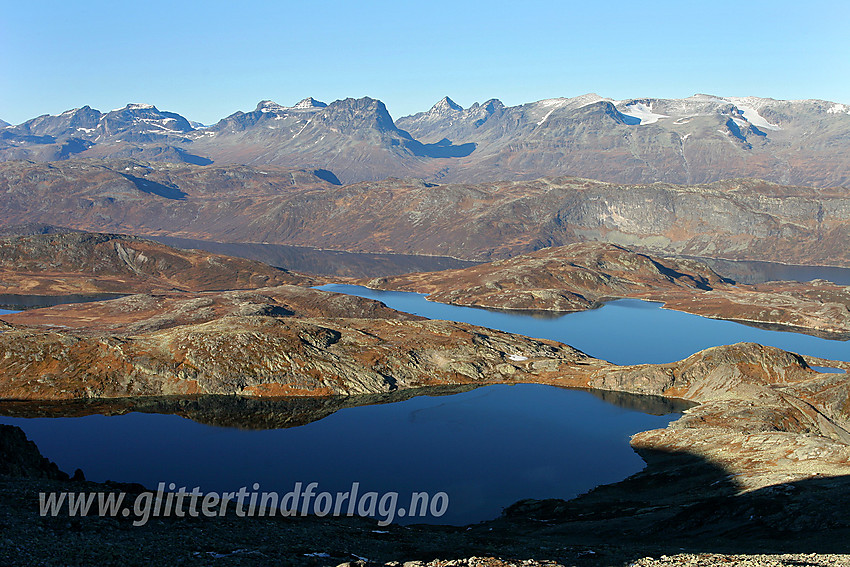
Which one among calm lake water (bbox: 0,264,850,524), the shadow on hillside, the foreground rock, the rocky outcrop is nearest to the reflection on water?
calm lake water (bbox: 0,264,850,524)

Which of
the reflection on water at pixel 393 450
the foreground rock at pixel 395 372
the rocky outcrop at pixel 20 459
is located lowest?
the reflection on water at pixel 393 450

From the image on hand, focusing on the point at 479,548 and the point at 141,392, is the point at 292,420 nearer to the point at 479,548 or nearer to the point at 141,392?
the point at 141,392

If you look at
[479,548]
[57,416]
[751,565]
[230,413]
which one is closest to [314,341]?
[230,413]

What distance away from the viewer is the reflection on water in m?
96.7

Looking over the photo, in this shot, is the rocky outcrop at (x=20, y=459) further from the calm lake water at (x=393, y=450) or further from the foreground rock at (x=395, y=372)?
the foreground rock at (x=395, y=372)

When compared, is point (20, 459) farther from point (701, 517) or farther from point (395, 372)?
point (395, 372)

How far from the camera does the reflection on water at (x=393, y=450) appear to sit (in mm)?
96688

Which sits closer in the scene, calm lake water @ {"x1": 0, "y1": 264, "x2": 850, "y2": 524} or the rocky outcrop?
the rocky outcrop

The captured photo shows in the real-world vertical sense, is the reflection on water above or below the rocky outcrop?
below

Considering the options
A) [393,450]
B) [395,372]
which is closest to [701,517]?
[393,450]

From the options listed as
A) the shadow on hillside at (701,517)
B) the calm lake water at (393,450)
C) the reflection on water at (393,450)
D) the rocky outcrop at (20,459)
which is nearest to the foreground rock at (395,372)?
the reflection on water at (393,450)

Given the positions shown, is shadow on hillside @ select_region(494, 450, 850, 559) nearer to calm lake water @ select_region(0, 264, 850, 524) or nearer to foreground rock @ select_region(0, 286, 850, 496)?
calm lake water @ select_region(0, 264, 850, 524)

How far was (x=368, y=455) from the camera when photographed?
109375 mm

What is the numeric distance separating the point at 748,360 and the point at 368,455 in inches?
3734
